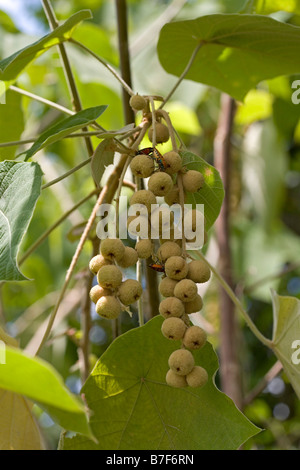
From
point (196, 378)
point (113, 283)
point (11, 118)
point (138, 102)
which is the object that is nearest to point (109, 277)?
point (113, 283)

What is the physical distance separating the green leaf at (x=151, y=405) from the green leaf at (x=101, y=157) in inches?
6.6

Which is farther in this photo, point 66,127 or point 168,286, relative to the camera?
point 66,127

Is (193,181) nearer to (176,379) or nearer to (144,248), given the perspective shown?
(144,248)

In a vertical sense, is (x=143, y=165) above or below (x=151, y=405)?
above

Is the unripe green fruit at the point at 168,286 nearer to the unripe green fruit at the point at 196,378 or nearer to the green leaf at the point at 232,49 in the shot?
the unripe green fruit at the point at 196,378

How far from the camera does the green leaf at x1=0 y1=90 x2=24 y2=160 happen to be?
0.97m

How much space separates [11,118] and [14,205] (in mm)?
405

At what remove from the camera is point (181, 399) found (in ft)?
2.21

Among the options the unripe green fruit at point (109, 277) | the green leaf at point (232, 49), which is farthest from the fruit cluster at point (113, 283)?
the green leaf at point (232, 49)

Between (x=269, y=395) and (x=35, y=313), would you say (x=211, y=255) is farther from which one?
(x=269, y=395)

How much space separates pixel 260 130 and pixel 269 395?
4.43 ft

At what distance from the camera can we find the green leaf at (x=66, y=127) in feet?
2.10

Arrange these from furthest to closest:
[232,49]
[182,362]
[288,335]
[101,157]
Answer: [232,49] → [288,335] → [101,157] → [182,362]

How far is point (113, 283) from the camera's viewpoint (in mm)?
551
